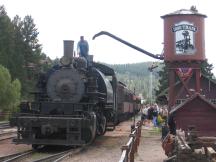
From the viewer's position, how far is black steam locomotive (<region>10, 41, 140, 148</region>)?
17594 mm

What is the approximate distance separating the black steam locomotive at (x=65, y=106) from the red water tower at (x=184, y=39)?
3.91 meters

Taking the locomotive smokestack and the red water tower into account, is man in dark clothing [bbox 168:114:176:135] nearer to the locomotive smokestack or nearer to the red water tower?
the locomotive smokestack

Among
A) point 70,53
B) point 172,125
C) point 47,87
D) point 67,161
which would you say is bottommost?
point 67,161

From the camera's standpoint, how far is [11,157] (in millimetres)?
15922

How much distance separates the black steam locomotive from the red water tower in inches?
154

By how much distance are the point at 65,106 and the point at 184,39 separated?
6.55 metres

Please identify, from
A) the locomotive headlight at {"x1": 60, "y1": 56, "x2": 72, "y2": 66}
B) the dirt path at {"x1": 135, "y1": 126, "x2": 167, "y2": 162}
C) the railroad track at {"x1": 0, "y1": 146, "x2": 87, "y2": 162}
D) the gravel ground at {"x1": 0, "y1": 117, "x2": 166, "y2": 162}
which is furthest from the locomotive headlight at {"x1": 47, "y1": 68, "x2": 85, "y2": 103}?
the dirt path at {"x1": 135, "y1": 126, "x2": 167, "y2": 162}

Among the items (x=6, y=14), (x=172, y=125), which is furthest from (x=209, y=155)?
(x=6, y=14)

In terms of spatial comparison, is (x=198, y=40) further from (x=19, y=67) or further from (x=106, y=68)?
(x=19, y=67)

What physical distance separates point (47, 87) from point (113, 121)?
16.5ft

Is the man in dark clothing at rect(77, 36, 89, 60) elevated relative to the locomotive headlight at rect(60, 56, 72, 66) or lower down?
elevated

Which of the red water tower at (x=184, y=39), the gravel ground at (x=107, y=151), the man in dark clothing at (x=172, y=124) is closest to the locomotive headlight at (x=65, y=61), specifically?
the gravel ground at (x=107, y=151)

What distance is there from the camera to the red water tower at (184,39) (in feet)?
72.0

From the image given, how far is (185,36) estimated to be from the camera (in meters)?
22.1
